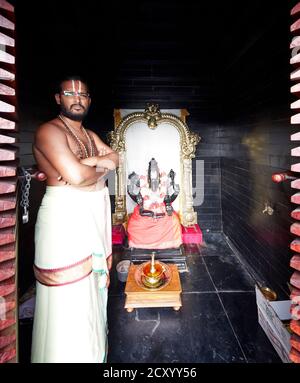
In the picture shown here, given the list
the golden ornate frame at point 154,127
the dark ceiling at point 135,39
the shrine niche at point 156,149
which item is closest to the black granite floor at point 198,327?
the golden ornate frame at point 154,127

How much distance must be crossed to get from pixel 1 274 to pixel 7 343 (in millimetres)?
289

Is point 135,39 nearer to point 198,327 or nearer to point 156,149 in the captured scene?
point 156,149

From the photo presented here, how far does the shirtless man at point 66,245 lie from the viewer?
157 centimetres

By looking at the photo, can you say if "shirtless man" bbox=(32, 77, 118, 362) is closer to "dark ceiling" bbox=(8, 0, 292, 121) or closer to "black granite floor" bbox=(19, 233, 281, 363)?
"black granite floor" bbox=(19, 233, 281, 363)

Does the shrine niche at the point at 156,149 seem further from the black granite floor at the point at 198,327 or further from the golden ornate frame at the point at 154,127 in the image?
the black granite floor at the point at 198,327

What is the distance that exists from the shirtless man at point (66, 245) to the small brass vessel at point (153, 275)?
1.01 m

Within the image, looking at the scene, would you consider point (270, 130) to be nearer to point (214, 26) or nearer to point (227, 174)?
point (227, 174)

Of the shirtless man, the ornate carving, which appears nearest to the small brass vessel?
the shirtless man

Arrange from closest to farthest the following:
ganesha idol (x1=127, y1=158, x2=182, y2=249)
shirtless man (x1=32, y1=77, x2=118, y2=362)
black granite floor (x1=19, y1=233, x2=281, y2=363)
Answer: shirtless man (x1=32, y1=77, x2=118, y2=362) < black granite floor (x1=19, y1=233, x2=281, y2=363) < ganesha idol (x1=127, y1=158, x2=182, y2=249)

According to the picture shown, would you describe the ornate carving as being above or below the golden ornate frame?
above

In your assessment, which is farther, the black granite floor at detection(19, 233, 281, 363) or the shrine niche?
the shrine niche

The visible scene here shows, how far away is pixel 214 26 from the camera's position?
4.00 meters

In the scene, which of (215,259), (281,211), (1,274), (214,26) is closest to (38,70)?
(214,26)

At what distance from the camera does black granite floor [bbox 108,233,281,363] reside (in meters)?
2.13
